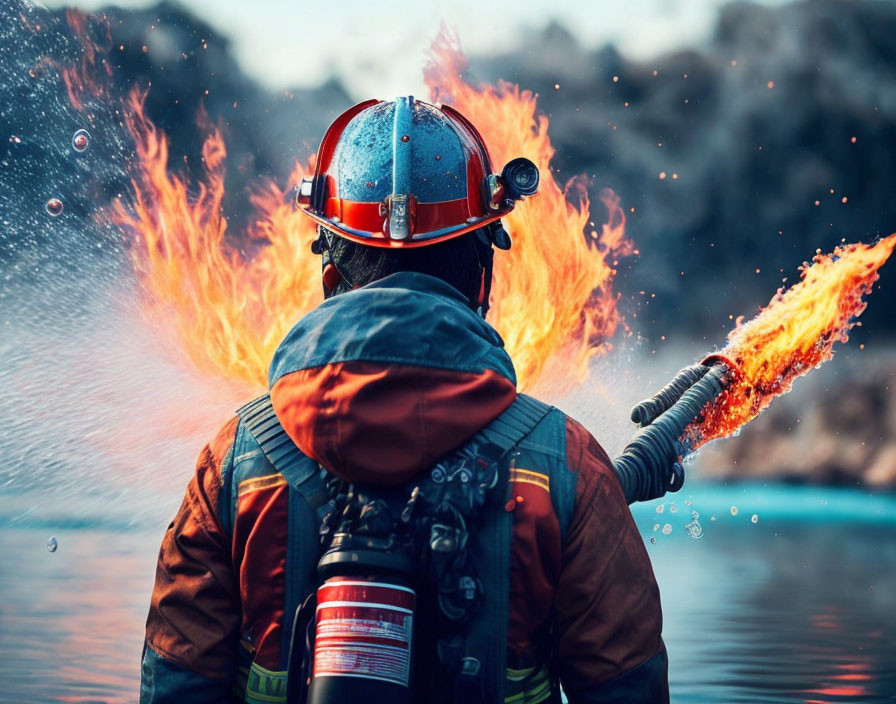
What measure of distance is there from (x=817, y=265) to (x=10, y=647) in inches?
670

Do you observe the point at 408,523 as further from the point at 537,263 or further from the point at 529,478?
the point at 537,263

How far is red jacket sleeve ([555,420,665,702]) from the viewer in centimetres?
264

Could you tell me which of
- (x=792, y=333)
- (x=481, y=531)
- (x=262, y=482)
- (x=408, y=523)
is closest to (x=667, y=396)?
(x=792, y=333)

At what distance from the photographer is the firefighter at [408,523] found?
2.54m

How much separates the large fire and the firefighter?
255 inches

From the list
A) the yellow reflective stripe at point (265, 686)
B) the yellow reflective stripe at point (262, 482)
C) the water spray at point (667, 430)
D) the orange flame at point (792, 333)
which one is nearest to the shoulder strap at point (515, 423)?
the yellow reflective stripe at point (262, 482)

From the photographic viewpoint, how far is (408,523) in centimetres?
259

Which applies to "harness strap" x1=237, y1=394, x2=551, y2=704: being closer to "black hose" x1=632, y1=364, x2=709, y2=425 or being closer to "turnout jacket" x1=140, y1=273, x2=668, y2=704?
"turnout jacket" x1=140, y1=273, x2=668, y2=704

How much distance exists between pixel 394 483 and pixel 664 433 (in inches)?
73.8

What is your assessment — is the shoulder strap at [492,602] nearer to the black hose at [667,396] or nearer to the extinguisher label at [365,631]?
the extinguisher label at [365,631]

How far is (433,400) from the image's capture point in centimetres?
254

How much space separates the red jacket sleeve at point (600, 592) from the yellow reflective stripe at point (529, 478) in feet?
0.28

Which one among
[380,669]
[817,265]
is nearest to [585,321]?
[817,265]

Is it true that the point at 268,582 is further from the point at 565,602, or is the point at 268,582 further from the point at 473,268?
the point at 473,268
